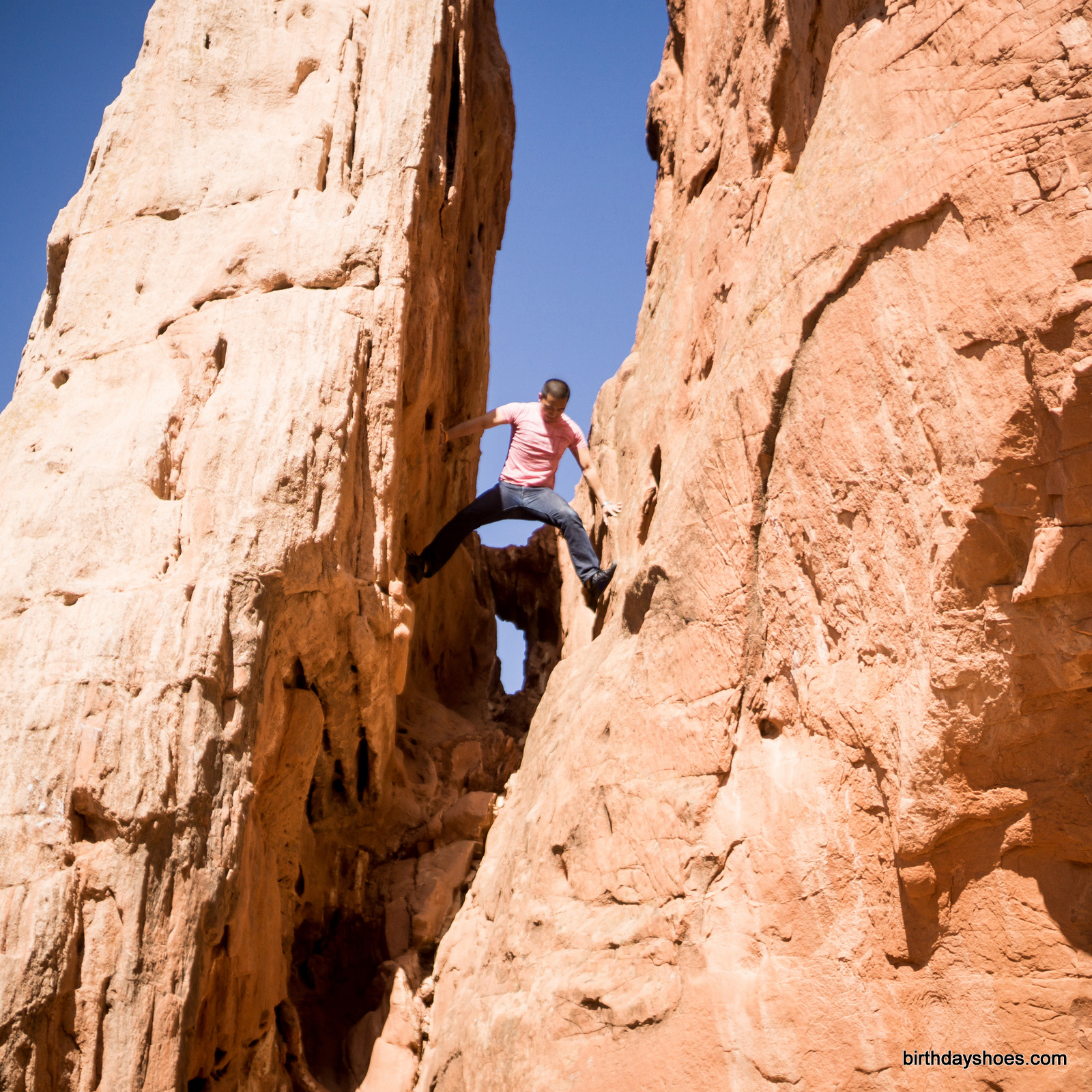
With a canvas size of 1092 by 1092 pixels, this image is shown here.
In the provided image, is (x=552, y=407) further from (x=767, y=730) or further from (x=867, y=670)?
(x=867, y=670)

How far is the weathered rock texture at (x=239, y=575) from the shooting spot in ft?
17.1

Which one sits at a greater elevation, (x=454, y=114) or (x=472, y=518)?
(x=454, y=114)

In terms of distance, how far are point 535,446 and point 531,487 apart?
336mm

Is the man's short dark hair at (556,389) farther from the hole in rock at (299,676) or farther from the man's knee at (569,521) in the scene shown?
the hole in rock at (299,676)

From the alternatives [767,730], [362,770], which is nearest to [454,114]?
[362,770]

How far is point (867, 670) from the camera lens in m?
5.02

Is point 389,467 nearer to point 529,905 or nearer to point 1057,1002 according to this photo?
point 529,905

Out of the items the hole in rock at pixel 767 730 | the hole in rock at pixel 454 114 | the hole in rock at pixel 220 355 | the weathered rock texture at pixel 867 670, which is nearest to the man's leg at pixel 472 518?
the hole in rock at pixel 220 355

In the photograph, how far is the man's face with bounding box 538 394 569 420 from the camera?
324 inches

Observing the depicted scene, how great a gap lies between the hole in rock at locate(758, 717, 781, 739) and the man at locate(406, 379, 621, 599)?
9.15 feet

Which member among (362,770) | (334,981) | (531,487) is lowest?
(334,981)

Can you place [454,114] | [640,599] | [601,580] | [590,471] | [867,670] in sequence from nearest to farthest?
[867,670] → [640,599] → [601,580] → [590,471] → [454,114]

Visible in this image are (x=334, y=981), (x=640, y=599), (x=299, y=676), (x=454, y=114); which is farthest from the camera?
(x=454, y=114)

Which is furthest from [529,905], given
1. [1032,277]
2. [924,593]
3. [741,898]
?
[1032,277]
